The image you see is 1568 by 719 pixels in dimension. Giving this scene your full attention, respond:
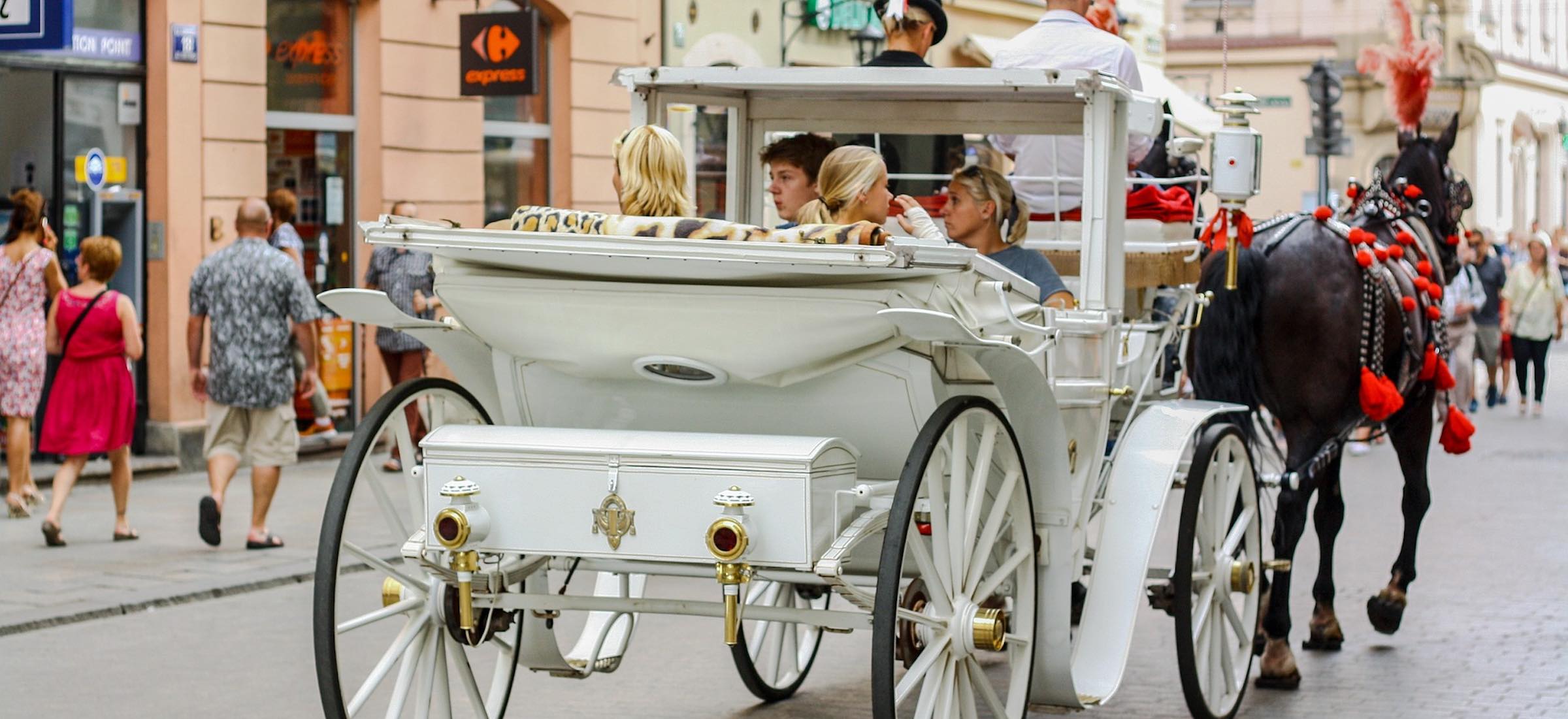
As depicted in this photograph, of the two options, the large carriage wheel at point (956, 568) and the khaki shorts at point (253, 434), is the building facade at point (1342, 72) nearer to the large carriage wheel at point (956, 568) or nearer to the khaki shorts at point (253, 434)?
the khaki shorts at point (253, 434)

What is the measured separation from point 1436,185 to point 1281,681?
259 cm

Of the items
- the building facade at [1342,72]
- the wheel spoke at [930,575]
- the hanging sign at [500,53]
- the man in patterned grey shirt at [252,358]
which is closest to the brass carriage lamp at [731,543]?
the wheel spoke at [930,575]

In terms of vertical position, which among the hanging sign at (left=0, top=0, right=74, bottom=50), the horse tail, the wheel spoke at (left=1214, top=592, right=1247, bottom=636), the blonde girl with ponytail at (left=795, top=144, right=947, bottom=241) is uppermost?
the hanging sign at (left=0, top=0, right=74, bottom=50)

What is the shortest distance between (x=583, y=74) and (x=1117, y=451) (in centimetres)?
1232

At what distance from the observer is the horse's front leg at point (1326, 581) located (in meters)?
8.32

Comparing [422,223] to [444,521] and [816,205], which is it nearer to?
[444,521]

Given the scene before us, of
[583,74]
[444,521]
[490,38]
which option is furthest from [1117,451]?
[583,74]

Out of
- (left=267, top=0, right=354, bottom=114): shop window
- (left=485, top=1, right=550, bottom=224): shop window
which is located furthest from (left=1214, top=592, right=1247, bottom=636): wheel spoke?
(left=485, top=1, right=550, bottom=224): shop window

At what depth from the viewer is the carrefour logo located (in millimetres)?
15500

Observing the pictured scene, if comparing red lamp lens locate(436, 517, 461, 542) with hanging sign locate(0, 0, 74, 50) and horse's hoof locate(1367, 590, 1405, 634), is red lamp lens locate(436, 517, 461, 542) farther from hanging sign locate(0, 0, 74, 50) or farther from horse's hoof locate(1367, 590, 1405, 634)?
hanging sign locate(0, 0, 74, 50)

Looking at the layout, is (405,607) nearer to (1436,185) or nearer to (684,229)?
(684,229)

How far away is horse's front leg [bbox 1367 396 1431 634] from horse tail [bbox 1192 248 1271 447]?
777 mm

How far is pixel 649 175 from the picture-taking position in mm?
5309

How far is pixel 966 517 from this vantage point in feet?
17.2
